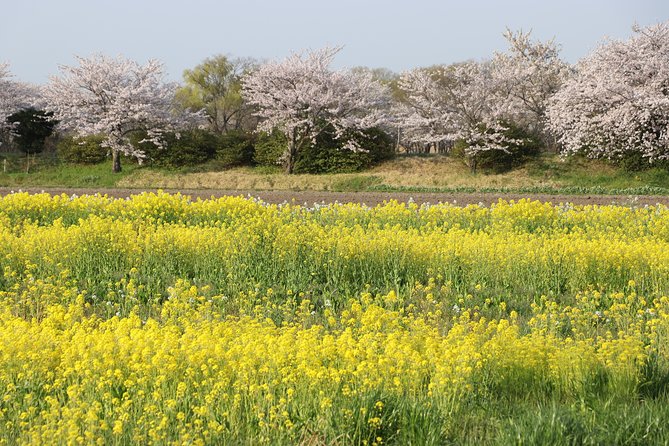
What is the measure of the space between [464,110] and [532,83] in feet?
24.7

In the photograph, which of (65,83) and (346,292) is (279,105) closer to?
(65,83)

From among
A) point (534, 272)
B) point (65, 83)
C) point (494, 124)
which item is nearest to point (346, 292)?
point (534, 272)

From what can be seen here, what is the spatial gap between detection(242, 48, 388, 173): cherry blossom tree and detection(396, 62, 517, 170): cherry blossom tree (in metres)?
2.49

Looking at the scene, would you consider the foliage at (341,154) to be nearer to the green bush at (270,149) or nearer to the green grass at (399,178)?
the green grass at (399,178)

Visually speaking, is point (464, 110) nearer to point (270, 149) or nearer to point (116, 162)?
point (270, 149)

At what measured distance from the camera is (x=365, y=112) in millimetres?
44344

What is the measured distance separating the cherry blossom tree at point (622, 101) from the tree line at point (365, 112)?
66mm

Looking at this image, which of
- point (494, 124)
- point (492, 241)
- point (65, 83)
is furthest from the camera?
point (65, 83)

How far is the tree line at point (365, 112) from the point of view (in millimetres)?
34938

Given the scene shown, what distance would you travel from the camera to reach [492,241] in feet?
39.0

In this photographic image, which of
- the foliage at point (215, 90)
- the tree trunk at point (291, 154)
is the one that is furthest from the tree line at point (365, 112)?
the foliage at point (215, 90)

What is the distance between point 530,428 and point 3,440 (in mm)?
3655

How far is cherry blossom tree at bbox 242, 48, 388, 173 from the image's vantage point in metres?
40.4

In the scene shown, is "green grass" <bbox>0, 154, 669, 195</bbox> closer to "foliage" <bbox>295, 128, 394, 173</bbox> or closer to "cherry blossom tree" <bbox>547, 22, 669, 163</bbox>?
"foliage" <bbox>295, 128, 394, 173</bbox>
